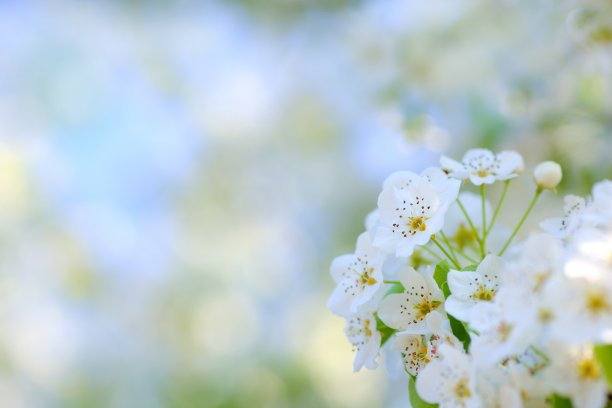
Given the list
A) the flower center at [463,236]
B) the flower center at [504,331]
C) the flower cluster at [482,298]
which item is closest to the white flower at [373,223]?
the flower cluster at [482,298]

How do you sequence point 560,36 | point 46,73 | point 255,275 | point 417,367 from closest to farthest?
point 417,367
point 560,36
point 255,275
point 46,73

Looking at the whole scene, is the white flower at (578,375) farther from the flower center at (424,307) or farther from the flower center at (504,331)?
the flower center at (424,307)

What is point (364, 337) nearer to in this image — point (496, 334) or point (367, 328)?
point (367, 328)

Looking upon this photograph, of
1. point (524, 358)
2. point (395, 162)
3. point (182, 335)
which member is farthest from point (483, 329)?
point (182, 335)

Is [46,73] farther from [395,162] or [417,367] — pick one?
[417,367]

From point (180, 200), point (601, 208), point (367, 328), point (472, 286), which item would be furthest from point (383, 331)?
point (180, 200)

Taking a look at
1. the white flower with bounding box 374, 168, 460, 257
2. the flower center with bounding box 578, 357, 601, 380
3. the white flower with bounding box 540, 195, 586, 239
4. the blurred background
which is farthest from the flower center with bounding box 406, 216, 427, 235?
the blurred background
